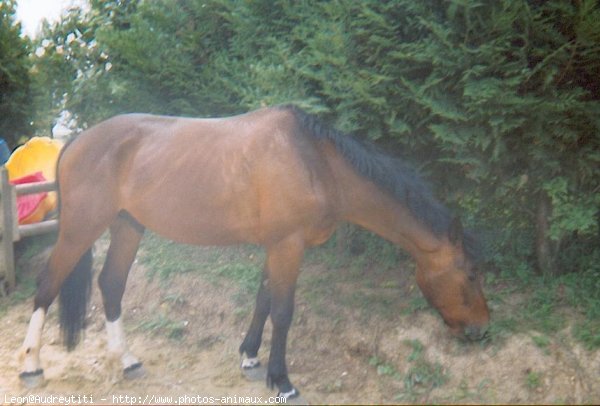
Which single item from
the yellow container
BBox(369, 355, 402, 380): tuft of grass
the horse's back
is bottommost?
BBox(369, 355, 402, 380): tuft of grass

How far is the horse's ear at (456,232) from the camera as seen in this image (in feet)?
12.1

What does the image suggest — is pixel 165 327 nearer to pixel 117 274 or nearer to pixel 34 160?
pixel 117 274

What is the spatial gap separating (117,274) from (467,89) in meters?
2.82

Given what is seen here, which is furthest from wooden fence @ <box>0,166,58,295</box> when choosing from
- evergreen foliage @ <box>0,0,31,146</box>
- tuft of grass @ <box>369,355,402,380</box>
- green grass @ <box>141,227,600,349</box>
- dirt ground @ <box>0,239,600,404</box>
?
tuft of grass @ <box>369,355,402,380</box>

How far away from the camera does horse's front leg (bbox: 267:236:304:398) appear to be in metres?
3.73

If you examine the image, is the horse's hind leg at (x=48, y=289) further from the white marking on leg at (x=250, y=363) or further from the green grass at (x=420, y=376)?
the green grass at (x=420, y=376)

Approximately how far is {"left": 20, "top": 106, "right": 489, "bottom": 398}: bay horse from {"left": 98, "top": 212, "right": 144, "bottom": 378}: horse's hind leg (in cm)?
18

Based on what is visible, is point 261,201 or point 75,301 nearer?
point 261,201

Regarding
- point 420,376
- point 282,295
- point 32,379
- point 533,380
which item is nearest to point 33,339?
point 32,379

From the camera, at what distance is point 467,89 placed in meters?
3.70

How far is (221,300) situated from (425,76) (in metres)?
2.49

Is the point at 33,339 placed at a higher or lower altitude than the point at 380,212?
lower

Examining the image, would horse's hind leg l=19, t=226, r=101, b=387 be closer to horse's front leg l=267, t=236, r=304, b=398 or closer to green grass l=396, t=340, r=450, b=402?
horse's front leg l=267, t=236, r=304, b=398

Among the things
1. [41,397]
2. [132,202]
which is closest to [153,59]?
[132,202]
